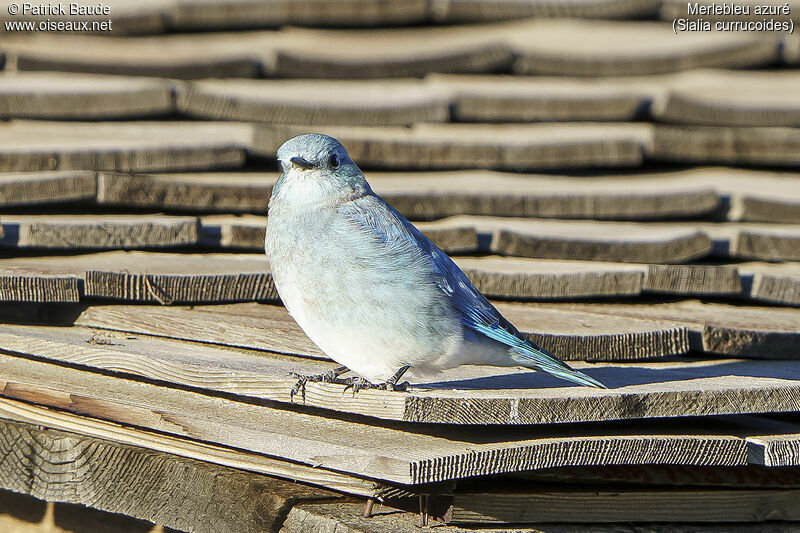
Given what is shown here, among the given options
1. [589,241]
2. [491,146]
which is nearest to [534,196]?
[491,146]

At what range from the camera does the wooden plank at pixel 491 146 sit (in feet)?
15.0

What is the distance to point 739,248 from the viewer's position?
14.4 feet

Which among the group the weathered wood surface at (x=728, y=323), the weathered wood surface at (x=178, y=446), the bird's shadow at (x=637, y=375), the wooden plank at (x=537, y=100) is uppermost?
the wooden plank at (x=537, y=100)

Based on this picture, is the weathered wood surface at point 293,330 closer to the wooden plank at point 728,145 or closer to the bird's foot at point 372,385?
the bird's foot at point 372,385

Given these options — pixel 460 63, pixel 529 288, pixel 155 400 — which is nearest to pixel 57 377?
pixel 155 400

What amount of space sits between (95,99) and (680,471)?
276 centimetres

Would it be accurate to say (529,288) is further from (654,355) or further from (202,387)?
(202,387)

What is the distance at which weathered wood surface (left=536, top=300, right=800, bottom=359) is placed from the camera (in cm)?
343

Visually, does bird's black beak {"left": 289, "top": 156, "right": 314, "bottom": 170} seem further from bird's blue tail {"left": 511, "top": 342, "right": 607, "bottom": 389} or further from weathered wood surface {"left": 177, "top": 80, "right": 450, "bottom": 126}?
weathered wood surface {"left": 177, "top": 80, "right": 450, "bottom": 126}

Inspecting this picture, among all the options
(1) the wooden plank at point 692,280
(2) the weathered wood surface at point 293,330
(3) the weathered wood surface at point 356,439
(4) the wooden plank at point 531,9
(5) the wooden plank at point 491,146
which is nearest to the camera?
(3) the weathered wood surface at point 356,439

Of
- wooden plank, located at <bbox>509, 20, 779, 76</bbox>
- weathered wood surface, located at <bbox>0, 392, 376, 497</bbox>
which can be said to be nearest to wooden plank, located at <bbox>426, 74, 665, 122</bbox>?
wooden plank, located at <bbox>509, 20, 779, 76</bbox>

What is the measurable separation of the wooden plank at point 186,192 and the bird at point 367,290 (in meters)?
1.16

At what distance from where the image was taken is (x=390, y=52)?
512cm

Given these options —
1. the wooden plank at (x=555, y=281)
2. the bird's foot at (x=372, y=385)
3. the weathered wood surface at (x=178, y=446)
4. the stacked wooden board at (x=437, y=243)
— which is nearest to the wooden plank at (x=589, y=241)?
the stacked wooden board at (x=437, y=243)
